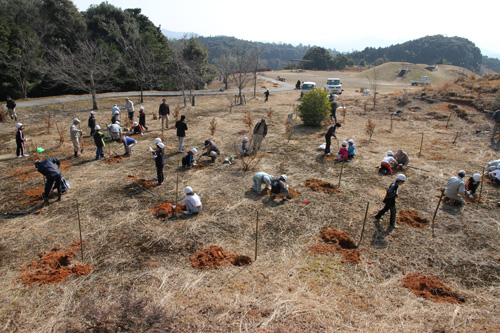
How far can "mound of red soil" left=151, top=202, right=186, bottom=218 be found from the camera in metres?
7.14

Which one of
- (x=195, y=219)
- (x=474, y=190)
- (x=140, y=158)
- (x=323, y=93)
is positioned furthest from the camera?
(x=323, y=93)

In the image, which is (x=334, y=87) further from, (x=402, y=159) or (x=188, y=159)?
(x=188, y=159)

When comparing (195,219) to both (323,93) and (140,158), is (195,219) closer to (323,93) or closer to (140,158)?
(140,158)

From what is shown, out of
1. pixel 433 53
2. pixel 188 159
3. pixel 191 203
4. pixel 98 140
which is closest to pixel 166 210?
pixel 191 203

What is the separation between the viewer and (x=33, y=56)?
2327 cm

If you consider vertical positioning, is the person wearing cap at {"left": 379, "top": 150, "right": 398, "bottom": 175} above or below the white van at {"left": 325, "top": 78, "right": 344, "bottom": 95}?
below

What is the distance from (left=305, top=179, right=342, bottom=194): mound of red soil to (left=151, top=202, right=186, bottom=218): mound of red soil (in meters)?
3.69

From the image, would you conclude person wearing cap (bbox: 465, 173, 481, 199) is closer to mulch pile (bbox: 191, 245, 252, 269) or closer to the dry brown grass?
the dry brown grass

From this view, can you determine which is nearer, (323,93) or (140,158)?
(140,158)

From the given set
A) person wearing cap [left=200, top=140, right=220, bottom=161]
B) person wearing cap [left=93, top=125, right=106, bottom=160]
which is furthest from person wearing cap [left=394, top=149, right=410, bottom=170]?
person wearing cap [left=93, top=125, right=106, bottom=160]

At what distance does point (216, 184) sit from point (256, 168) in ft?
5.69

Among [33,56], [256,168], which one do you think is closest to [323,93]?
[256,168]

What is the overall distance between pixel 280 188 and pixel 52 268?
5225 millimetres

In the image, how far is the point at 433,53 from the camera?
112 metres
